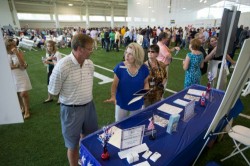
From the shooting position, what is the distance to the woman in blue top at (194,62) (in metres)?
3.21

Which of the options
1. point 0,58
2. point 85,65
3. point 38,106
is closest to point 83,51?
point 85,65

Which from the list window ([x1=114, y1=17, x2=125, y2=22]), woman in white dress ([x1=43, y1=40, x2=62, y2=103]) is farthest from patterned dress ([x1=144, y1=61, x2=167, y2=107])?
window ([x1=114, y1=17, x2=125, y2=22])

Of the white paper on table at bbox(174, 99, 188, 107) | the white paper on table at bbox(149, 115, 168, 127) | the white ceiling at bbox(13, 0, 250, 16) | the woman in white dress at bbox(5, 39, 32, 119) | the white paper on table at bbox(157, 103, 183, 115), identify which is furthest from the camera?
the white ceiling at bbox(13, 0, 250, 16)

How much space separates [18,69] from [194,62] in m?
3.47

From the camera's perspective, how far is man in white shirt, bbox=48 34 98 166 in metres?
1.69

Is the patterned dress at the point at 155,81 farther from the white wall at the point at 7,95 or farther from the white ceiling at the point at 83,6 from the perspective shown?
the white ceiling at the point at 83,6

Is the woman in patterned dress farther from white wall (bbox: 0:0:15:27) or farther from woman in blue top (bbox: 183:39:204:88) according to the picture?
white wall (bbox: 0:0:15:27)

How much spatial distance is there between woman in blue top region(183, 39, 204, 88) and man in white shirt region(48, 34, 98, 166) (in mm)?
2142

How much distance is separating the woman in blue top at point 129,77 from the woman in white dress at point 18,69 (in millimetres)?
2138

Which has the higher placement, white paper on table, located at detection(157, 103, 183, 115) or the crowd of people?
the crowd of people

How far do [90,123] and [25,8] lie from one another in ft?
89.9

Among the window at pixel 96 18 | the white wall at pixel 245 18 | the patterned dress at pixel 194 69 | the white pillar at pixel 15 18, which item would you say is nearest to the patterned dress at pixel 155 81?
the patterned dress at pixel 194 69

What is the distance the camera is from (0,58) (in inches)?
45.8

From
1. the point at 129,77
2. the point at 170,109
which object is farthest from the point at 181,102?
the point at 129,77
